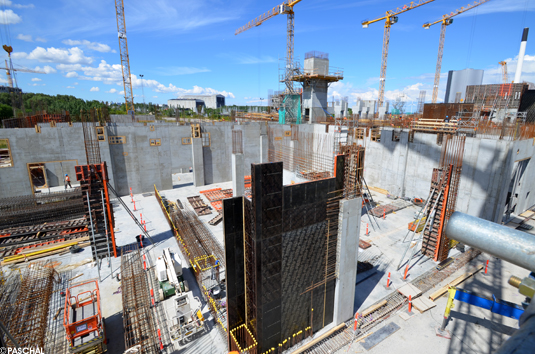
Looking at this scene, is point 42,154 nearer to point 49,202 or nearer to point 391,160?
point 49,202

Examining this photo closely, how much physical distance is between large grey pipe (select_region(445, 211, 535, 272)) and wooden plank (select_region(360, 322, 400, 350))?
898 cm

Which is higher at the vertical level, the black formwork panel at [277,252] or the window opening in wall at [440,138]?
the window opening in wall at [440,138]

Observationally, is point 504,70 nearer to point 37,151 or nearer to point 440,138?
point 440,138

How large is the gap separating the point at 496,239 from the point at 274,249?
6.01m

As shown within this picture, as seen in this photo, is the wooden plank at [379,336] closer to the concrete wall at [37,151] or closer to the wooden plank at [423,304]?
the wooden plank at [423,304]

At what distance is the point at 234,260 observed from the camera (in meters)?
7.66

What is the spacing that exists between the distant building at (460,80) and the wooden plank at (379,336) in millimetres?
101824

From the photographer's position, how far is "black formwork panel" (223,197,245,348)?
7254 mm

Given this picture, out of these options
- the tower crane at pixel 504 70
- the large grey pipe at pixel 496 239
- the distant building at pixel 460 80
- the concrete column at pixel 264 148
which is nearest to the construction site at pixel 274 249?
the large grey pipe at pixel 496 239

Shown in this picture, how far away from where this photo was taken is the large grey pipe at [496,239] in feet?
4.91

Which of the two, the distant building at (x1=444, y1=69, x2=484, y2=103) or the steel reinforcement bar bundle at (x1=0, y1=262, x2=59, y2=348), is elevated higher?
the distant building at (x1=444, y1=69, x2=484, y2=103)

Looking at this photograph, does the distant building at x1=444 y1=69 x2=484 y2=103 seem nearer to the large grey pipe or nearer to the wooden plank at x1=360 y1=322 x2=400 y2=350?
the wooden plank at x1=360 y1=322 x2=400 y2=350

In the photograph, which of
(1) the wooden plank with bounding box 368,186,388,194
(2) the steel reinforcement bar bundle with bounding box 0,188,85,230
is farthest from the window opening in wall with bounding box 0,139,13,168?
(1) the wooden plank with bounding box 368,186,388,194

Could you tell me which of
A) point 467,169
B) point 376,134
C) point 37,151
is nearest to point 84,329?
point 37,151
